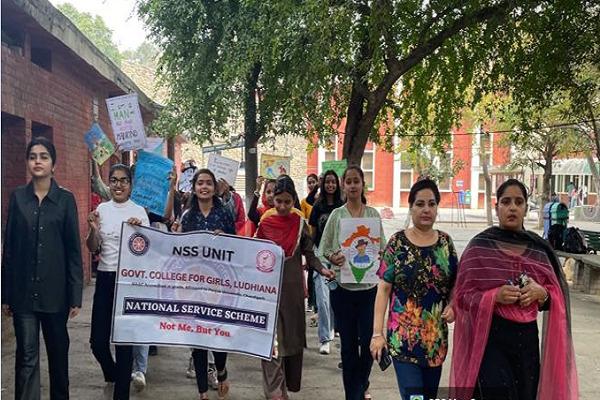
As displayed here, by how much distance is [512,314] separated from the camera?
11.6 ft

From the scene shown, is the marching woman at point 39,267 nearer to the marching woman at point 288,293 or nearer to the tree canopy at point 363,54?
the marching woman at point 288,293

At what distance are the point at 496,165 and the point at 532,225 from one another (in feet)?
39.9

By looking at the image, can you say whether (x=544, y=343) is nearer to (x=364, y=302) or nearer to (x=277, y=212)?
(x=364, y=302)

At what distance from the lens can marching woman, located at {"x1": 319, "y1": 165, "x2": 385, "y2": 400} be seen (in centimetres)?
486

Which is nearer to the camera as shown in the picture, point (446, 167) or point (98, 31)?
point (446, 167)

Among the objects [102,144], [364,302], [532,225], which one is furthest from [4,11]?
[532,225]

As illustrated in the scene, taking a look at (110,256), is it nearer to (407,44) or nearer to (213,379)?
(213,379)

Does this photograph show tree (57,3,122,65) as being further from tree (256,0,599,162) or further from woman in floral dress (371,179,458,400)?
woman in floral dress (371,179,458,400)

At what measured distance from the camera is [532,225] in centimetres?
2991

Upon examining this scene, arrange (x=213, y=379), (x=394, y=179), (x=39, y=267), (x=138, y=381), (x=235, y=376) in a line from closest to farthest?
(x=39, y=267) < (x=138, y=381) < (x=213, y=379) < (x=235, y=376) < (x=394, y=179)

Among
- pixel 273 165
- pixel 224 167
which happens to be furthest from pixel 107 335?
pixel 273 165

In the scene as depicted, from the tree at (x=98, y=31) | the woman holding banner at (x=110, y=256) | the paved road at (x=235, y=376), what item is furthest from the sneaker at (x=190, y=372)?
the tree at (x=98, y=31)

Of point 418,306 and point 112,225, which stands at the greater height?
point 112,225

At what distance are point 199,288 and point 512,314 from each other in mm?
2279
